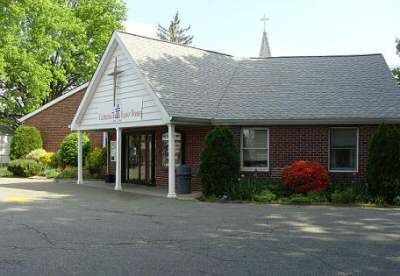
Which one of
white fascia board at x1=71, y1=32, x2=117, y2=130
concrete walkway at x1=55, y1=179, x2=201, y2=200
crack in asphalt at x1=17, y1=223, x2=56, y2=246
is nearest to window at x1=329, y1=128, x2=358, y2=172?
concrete walkway at x1=55, y1=179, x2=201, y2=200

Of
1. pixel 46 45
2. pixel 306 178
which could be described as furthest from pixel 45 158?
pixel 306 178

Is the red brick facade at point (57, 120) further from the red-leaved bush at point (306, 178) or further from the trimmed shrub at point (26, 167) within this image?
the red-leaved bush at point (306, 178)

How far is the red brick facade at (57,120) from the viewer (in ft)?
103

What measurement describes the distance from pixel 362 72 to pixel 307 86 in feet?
9.03

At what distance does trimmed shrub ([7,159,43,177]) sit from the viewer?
2723cm

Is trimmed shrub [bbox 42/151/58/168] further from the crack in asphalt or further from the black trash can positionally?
the crack in asphalt

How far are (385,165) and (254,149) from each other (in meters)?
5.27

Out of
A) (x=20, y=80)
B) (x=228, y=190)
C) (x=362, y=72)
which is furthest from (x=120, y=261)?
(x=20, y=80)

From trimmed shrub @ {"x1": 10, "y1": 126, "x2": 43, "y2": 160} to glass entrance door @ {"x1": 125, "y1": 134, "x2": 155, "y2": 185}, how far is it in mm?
9593

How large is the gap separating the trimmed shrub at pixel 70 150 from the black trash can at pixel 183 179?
11.3m

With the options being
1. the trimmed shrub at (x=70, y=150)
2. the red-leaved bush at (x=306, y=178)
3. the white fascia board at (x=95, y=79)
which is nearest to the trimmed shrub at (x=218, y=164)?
the red-leaved bush at (x=306, y=178)

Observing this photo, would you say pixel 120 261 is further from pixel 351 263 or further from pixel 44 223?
pixel 44 223

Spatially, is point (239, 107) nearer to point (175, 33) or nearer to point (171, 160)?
point (171, 160)

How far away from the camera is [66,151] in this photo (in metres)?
28.6
